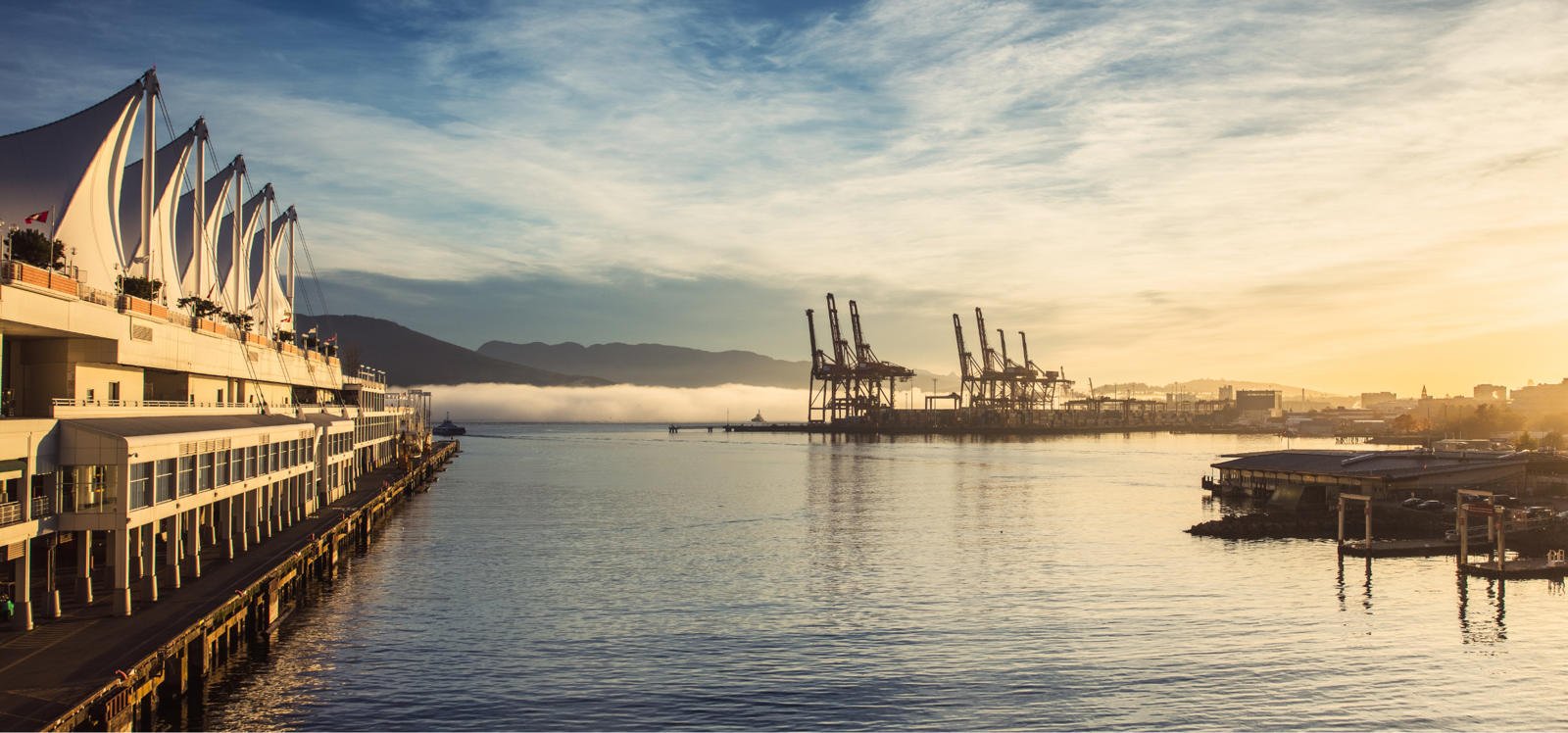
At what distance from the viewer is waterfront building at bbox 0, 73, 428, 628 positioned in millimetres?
25984

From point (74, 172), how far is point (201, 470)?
19.1m

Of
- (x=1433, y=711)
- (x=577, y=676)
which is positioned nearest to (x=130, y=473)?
(x=577, y=676)

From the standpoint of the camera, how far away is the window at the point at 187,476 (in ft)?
100

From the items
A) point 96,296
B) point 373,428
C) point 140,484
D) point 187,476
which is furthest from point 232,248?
point 140,484

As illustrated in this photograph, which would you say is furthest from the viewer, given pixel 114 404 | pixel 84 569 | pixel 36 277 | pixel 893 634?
pixel 893 634

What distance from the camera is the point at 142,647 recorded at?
2356 centimetres

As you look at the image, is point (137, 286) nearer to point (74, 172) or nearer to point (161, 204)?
point (74, 172)

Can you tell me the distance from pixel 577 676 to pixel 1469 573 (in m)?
38.7

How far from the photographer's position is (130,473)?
1050 inches

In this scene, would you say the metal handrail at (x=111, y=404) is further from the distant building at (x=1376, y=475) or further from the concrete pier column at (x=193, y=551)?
the distant building at (x=1376, y=475)

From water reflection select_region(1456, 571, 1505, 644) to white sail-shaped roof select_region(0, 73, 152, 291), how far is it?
5206 cm

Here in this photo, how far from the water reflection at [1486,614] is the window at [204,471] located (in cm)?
3938

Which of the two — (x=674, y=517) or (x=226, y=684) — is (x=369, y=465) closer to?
(x=674, y=517)

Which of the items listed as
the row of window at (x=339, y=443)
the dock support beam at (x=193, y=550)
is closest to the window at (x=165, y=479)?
the dock support beam at (x=193, y=550)
